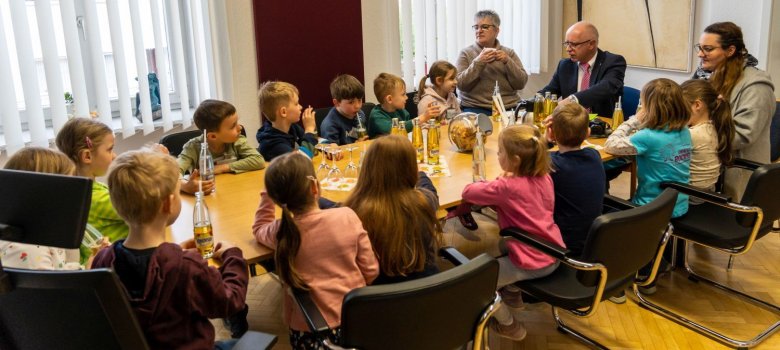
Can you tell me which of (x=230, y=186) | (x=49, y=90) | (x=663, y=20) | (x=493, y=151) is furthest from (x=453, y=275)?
(x=663, y=20)

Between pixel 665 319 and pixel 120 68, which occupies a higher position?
pixel 120 68

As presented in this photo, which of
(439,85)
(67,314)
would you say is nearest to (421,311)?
(67,314)

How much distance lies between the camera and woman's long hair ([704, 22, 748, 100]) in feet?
11.5

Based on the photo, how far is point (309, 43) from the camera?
484cm

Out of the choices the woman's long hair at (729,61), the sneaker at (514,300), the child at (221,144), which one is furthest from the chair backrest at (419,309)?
the woman's long hair at (729,61)

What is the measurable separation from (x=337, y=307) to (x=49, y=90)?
8.93 ft

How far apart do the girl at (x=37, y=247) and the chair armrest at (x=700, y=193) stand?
2.37 m

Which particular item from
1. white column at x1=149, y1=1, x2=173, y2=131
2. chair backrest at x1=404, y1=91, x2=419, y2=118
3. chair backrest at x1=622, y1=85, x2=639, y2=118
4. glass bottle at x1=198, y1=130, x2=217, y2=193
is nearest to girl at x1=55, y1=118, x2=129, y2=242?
glass bottle at x1=198, y1=130, x2=217, y2=193

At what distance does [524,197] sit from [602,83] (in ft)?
6.96

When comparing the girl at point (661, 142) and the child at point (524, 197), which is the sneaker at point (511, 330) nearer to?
the child at point (524, 197)

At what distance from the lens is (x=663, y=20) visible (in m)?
5.50

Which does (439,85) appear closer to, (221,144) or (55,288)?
(221,144)

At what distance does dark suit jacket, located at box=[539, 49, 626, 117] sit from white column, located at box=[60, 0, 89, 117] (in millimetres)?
3030

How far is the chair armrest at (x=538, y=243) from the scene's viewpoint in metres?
2.30
